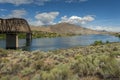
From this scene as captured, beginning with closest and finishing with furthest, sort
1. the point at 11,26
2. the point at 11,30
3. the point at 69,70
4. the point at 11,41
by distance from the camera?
1. the point at 69,70
2. the point at 11,41
3. the point at 11,30
4. the point at 11,26

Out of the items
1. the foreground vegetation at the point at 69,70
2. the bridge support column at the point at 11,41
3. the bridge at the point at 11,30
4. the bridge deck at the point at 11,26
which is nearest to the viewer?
the foreground vegetation at the point at 69,70

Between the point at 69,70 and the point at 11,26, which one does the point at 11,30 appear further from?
the point at 69,70

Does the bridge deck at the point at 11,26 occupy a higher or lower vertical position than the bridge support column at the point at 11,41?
higher

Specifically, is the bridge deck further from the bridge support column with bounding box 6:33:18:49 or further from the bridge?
the bridge support column with bounding box 6:33:18:49

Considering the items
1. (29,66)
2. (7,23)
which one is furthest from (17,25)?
(29,66)

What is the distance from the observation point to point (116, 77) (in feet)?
42.1

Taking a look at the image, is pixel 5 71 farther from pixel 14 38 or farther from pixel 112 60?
pixel 14 38

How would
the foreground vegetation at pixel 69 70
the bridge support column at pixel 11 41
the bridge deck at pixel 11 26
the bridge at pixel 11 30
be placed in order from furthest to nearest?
1. the bridge deck at pixel 11 26
2. the bridge at pixel 11 30
3. the bridge support column at pixel 11 41
4. the foreground vegetation at pixel 69 70

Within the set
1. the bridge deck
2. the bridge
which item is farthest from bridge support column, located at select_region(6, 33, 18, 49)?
the bridge deck

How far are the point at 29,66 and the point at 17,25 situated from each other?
285 ft

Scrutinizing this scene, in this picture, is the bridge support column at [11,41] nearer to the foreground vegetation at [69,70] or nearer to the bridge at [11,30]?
the bridge at [11,30]

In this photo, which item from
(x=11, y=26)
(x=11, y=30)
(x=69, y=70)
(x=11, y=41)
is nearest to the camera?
(x=69, y=70)

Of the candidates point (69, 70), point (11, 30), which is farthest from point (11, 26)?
point (69, 70)

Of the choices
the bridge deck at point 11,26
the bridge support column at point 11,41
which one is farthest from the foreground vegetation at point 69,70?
the bridge deck at point 11,26
